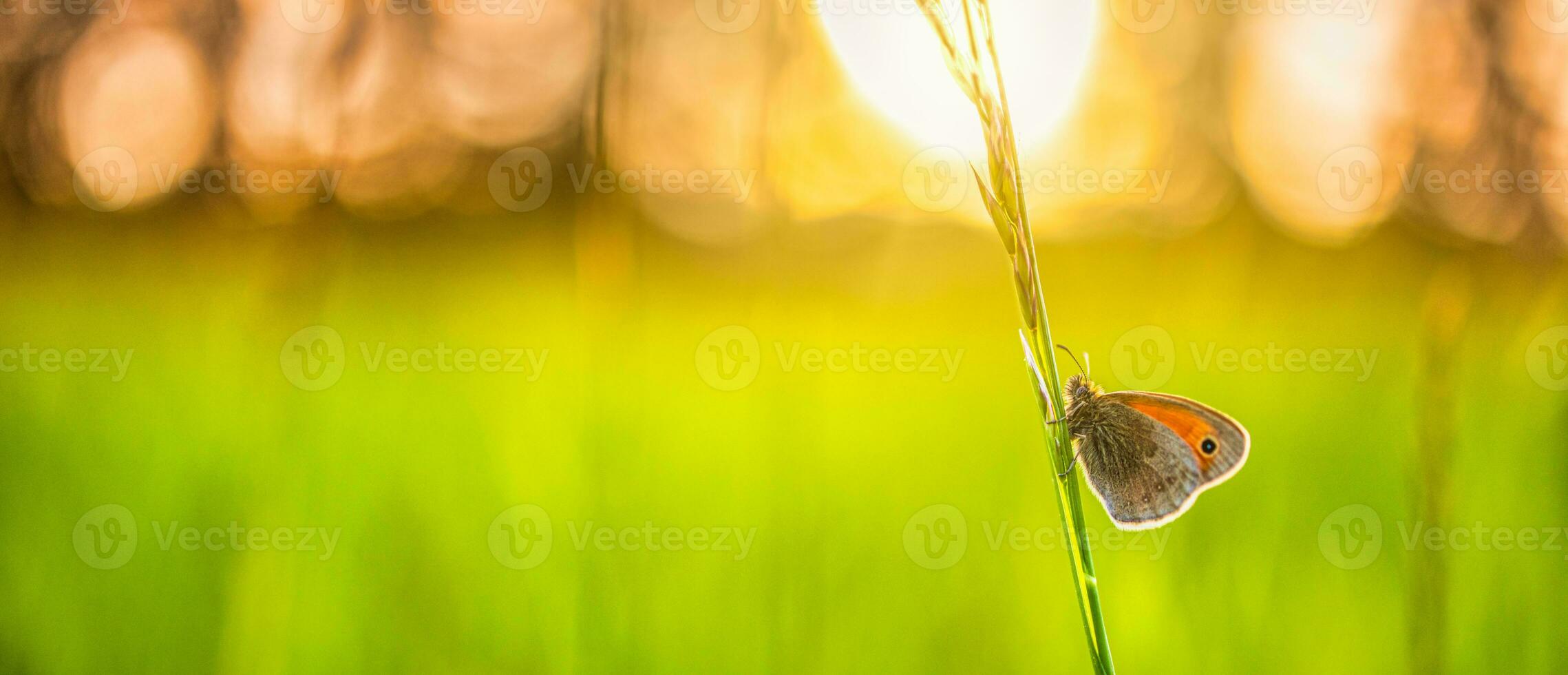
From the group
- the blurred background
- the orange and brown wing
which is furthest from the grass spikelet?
the blurred background

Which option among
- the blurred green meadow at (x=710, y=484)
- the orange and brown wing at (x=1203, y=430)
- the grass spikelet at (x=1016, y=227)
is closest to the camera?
the grass spikelet at (x=1016, y=227)

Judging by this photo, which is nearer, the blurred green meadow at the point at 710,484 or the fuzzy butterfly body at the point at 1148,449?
the fuzzy butterfly body at the point at 1148,449

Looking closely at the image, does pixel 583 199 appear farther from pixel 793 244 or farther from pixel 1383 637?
pixel 1383 637

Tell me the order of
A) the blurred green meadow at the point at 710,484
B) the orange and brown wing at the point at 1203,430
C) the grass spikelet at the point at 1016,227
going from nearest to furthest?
the grass spikelet at the point at 1016,227
the orange and brown wing at the point at 1203,430
the blurred green meadow at the point at 710,484

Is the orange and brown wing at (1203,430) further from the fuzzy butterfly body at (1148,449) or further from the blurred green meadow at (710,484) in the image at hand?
the blurred green meadow at (710,484)

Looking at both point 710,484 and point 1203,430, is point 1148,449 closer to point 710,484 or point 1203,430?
point 1203,430

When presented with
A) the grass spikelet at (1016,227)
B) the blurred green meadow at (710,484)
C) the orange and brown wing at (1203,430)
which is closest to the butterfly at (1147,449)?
the orange and brown wing at (1203,430)
